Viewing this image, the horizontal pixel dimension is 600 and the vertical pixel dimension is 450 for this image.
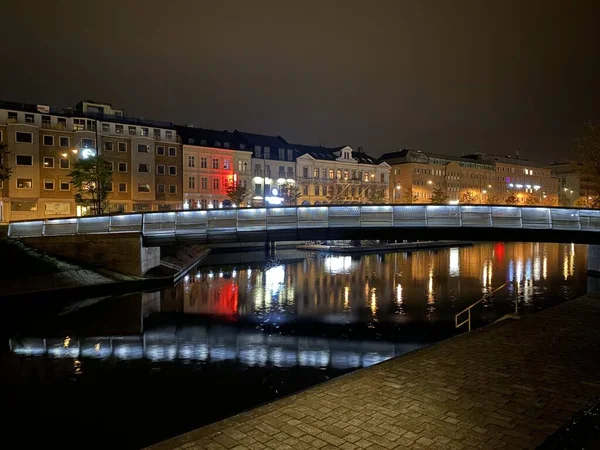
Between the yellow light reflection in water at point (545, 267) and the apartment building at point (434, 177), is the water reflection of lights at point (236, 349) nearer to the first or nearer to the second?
the yellow light reflection in water at point (545, 267)

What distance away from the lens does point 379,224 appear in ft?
98.3

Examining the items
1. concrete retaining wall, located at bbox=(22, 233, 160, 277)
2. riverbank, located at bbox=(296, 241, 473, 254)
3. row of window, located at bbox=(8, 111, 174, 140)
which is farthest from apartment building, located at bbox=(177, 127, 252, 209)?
concrete retaining wall, located at bbox=(22, 233, 160, 277)

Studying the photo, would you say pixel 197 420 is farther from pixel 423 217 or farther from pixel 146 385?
pixel 423 217

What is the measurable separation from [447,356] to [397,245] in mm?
62012

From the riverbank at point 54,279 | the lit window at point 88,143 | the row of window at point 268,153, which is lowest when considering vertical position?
the riverbank at point 54,279

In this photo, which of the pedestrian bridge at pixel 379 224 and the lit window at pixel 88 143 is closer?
the pedestrian bridge at pixel 379 224

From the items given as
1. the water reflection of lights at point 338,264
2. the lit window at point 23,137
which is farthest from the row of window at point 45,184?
the water reflection of lights at point 338,264

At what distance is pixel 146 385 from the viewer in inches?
609

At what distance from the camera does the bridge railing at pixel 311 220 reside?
2944 centimetres

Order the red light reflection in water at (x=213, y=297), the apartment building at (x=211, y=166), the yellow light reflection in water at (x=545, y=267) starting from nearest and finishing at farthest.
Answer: the red light reflection in water at (x=213, y=297)
the yellow light reflection in water at (x=545, y=267)
the apartment building at (x=211, y=166)

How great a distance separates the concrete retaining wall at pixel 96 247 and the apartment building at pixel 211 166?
41917 mm

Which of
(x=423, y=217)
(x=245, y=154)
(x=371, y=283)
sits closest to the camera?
(x=423, y=217)

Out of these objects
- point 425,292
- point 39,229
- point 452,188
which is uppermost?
point 452,188

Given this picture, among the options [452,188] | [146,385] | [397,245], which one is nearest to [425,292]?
[146,385]
